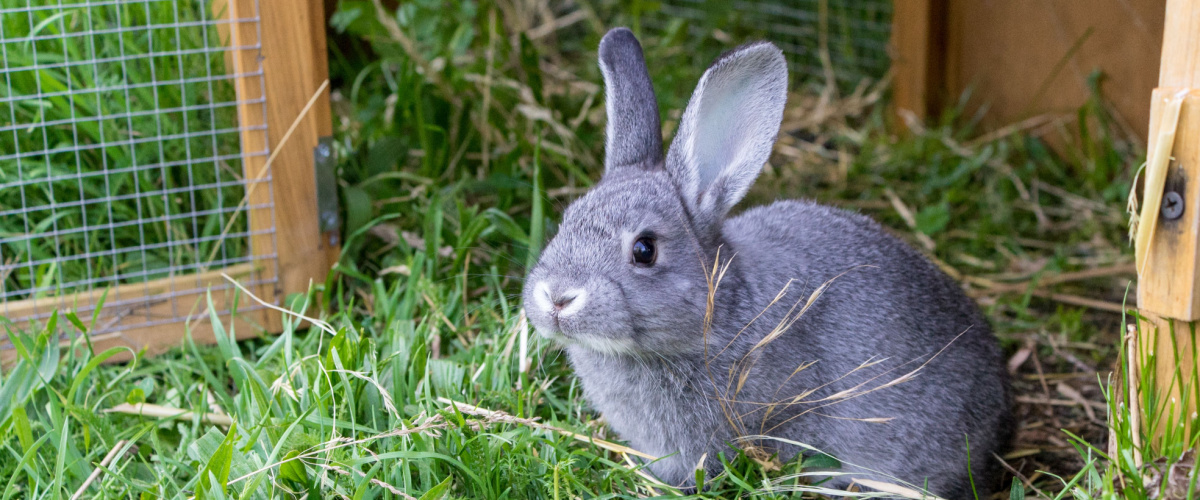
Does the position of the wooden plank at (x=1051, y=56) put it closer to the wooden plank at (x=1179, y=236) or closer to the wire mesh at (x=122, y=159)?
the wooden plank at (x=1179, y=236)

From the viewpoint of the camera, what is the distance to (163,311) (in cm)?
362

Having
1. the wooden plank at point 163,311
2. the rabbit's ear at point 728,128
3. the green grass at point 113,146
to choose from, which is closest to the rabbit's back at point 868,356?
the rabbit's ear at point 728,128

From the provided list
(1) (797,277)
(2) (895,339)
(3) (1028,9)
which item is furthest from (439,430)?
(3) (1028,9)

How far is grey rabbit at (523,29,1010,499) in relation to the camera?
2725mm

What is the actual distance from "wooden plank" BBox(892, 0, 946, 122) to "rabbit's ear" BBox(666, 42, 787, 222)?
3314 millimetres

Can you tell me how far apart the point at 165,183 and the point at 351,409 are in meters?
1.42

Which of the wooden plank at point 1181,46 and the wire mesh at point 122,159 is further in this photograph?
the wire mesh at point 122,159

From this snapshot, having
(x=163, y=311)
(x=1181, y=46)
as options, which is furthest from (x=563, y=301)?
(x=163, y=311)

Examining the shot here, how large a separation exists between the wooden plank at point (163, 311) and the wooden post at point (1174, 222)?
8.94ft

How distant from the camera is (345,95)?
5.07 meters

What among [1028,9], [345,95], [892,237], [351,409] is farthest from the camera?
[1028,9]

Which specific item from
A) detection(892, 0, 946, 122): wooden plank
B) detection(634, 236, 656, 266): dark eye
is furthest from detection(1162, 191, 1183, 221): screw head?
detection(892, 0, 946, 122): wooden plank

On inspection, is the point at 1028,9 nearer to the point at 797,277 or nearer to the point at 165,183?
the point at 797,277

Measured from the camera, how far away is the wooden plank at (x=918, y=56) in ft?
19.0
